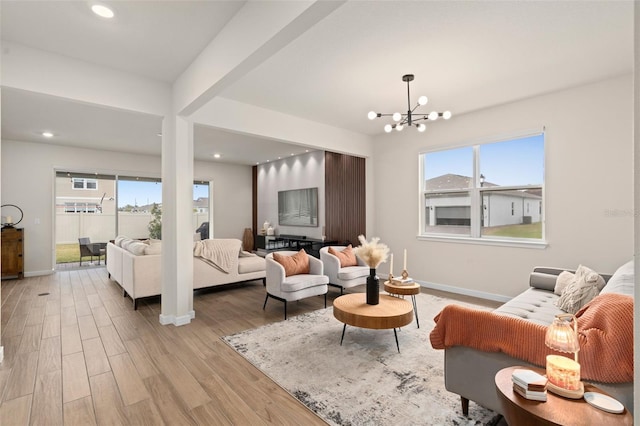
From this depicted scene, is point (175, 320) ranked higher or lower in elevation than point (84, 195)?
lower

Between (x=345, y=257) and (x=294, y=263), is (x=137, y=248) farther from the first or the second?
(x=345, y=257)

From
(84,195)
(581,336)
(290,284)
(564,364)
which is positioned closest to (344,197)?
(290,284)

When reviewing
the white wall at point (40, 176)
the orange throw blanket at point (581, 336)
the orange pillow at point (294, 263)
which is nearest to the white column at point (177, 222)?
the orange pillow at point (294, 263)

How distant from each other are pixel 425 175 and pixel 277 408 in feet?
15.1

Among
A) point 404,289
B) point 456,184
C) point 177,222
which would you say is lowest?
point 404,289

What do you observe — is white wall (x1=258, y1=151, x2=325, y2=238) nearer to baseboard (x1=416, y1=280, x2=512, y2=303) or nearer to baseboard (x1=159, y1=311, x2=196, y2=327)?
baseboard (x1=416, y1=280, x2=512, y2=303)

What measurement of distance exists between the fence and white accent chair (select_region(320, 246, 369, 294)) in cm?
577

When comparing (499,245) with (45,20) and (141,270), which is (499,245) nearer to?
(141,270)

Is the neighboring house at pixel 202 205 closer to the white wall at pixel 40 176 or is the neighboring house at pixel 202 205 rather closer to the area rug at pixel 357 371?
the white wall at pixel 40 176

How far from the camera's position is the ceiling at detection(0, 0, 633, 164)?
7.79 feet

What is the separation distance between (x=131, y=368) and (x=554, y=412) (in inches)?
118

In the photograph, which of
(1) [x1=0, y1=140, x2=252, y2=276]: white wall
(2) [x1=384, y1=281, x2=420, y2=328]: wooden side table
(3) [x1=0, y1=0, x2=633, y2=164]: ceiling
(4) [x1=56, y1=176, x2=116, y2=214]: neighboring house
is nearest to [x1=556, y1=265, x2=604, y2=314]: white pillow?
(2) [x1=384, y1=281, x2=420, y2=328]: wooden side table

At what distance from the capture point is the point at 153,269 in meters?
4.32

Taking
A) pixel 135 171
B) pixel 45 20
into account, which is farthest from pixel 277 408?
pixel 135 171
